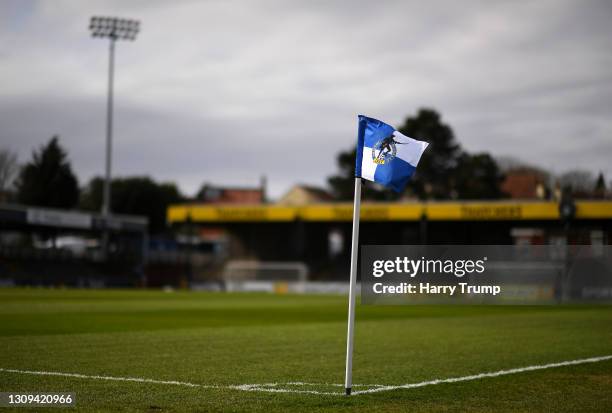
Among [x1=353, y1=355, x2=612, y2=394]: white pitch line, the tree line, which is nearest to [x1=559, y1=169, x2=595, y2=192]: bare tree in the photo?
the tree line

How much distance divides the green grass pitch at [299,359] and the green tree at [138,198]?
270 ft

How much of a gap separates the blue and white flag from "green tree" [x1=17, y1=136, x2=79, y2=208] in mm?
85594

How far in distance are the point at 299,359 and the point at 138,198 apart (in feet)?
319

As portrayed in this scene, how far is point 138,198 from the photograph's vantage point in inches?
4309

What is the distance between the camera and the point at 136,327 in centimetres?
2209

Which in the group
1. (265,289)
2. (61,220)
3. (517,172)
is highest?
(517,172)

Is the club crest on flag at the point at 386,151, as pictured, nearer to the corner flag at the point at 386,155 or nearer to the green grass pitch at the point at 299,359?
the corner flag at the point at 386,155

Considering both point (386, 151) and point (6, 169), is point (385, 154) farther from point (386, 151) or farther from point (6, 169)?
point (6, 169)

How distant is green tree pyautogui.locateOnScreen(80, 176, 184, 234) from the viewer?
10844 cm

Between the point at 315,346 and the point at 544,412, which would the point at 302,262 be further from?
the point at 544,412

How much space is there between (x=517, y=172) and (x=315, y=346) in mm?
87016

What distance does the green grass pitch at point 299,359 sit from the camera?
396 inches

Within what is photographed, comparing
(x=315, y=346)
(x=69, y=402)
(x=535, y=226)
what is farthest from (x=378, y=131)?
(x=535, y=226)

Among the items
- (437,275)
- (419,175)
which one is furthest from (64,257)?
(437,275)
